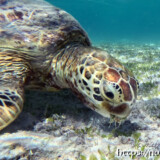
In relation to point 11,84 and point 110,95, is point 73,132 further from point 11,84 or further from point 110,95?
point 11,84

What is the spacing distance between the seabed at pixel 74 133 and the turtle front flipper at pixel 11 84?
8.8 inches

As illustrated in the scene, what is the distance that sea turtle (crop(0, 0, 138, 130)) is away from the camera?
170 cm

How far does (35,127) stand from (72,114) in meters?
0.61

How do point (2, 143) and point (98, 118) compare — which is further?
point (98, 118)

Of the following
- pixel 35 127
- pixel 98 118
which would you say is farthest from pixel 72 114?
pixel 35 127

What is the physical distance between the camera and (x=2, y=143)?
1512 millimetres

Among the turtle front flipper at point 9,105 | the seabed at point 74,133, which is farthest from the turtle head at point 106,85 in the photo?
the turtle front flipper at point 9,105

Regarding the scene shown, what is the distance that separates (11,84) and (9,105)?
40cm

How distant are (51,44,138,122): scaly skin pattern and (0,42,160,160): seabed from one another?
33 centimetres

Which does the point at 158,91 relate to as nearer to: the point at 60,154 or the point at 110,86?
the point at 110,86

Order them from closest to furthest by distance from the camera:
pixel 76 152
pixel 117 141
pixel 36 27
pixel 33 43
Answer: pixel 76 152 < pixel 117 141 < pixel 33 43 < pixel 36 27

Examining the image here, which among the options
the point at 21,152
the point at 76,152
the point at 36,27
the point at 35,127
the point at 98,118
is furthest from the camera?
the point at 36,27

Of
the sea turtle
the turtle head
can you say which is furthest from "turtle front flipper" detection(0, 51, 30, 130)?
the turtle head

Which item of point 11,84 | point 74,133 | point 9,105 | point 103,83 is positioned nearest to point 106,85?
point 103,83
